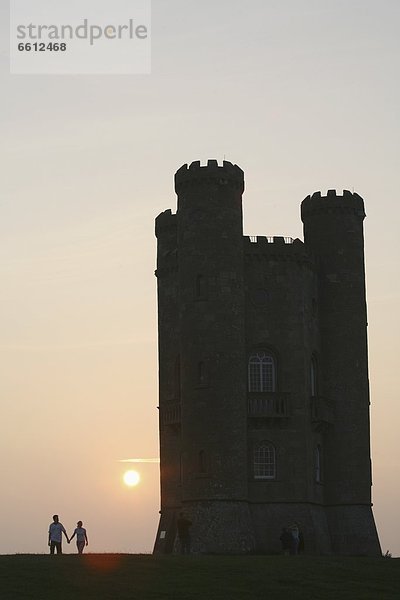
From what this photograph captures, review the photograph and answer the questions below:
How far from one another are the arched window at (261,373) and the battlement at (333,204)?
10522 mm

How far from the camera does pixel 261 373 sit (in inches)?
2800

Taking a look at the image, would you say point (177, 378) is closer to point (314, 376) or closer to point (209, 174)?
point (314, 376)

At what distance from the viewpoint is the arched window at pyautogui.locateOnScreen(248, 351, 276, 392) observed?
2795 inches

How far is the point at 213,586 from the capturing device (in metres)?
43.8

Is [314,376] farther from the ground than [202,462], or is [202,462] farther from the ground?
[314,376]

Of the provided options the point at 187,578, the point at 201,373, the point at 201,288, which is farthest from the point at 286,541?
the point at 187,578

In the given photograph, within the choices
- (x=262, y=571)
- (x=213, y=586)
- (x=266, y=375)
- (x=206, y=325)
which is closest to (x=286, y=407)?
(x=266, y=375)

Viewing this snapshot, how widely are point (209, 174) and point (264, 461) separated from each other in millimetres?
16314

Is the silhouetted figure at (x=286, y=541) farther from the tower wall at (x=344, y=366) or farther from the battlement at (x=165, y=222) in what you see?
the battlement at (x=165, y=222)

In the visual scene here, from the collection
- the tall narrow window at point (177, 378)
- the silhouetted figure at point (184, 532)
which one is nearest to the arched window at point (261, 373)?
the tall narrow window at point (177, 378)

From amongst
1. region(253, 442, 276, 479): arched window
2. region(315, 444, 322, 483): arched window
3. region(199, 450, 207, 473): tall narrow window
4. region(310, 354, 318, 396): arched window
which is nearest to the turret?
region(199, 450, 207, 473): tall narrow window

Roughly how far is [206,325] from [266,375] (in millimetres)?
5503

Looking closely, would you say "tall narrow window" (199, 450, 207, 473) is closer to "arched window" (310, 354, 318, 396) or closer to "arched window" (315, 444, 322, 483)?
"arched window" (315, 444, 322, 483)

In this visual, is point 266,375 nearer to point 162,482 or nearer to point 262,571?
point 162,482
